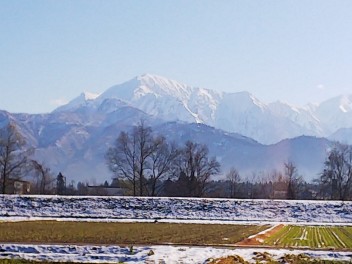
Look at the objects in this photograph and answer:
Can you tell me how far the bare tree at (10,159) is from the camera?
252ft

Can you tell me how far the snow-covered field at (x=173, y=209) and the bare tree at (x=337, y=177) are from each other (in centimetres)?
3338

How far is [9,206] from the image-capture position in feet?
176

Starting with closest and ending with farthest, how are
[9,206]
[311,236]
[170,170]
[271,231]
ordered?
[311,236]
[271,231]
[9,206]
[170,170]

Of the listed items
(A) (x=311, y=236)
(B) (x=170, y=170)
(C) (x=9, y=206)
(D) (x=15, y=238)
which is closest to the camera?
(D) (x=15, y=238)

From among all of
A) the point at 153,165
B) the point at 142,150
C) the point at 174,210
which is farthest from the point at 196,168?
the point at 174,210

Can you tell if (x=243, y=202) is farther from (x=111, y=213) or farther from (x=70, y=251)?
(x=70, y=251)

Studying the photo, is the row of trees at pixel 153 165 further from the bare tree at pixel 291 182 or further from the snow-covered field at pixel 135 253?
the snow-covered field at pixel 135 253

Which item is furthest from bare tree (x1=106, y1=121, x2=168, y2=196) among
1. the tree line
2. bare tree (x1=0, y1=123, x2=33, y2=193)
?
bare tree (x1=0, y1=123, x2=33, y2=193)

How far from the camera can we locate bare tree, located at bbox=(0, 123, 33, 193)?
76750mm

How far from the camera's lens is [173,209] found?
177 feet

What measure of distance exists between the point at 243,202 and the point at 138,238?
25422 millimetres

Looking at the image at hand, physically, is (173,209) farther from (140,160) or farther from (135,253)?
(140,160)

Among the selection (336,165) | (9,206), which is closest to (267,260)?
(9,206)

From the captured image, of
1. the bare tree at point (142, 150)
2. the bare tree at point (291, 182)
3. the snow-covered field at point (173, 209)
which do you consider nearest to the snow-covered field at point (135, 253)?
the snow-covered field at point (173, 209)
